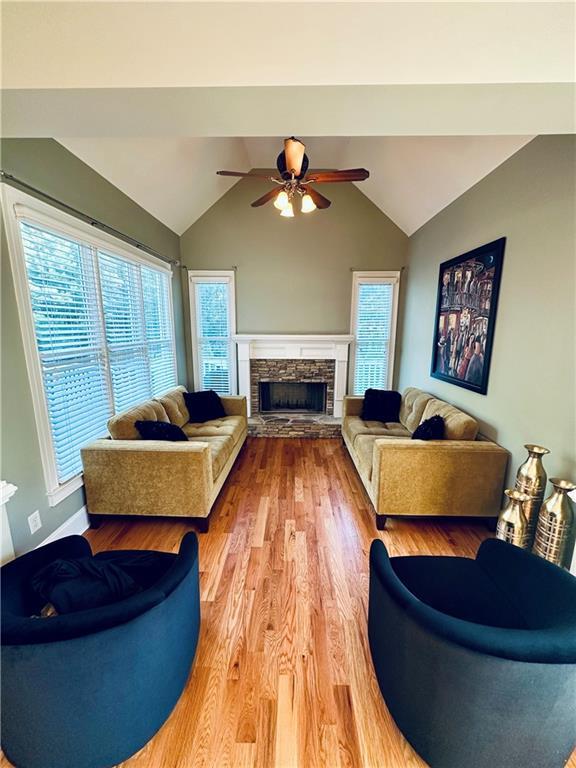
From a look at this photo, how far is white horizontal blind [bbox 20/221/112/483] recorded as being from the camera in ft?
6.70

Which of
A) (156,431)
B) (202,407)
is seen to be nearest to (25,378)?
(156,431)

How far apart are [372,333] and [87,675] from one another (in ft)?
15.2

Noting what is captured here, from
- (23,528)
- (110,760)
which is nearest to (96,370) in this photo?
(23,528)

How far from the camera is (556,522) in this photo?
1.76m

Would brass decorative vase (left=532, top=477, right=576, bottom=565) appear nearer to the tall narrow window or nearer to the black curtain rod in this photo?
the black curtain rod

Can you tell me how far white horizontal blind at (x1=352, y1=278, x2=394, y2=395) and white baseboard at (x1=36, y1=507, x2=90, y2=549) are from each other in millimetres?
3827

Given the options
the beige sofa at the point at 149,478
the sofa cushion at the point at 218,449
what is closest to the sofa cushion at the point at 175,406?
the sofa cushion at the point at 218,449

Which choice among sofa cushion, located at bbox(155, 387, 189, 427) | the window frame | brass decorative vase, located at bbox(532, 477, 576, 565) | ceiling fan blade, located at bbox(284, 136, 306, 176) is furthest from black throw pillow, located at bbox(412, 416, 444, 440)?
sofa cushion, located at bbox(155, 387, 189, 427)

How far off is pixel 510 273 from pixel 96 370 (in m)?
3.51

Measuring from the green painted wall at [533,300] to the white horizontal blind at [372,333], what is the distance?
1689 mm

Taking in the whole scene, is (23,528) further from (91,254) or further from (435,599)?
(435,599)

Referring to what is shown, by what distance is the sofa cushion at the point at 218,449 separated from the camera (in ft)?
8.95

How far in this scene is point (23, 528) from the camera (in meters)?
1.93

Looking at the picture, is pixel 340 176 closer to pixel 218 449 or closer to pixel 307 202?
pixel 307 202
